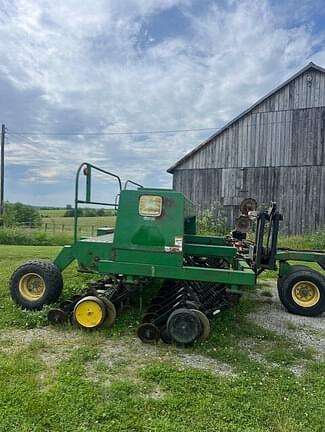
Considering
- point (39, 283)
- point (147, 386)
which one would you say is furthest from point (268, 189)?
point (147, 386)

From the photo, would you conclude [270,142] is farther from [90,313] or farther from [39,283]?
[90,313]

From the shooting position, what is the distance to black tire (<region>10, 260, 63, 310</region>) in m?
4.70

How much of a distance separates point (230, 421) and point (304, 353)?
1.71 metres

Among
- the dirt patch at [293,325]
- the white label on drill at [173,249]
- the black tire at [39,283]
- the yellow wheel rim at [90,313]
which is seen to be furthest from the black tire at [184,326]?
the black tire at [39,283]

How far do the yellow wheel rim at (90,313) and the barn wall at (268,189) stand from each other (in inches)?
477

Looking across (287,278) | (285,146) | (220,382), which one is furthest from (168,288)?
(285,146)

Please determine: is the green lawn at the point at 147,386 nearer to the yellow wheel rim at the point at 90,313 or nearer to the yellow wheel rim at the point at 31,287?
the yellow wheel rim at the point at 90,313

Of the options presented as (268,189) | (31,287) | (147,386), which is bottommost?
(147,386)

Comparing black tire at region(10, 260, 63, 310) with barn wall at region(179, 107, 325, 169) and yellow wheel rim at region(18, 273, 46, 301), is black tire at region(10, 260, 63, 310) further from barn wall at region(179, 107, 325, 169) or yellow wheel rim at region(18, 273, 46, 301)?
barn wall at region(179, 107, 325, 169)

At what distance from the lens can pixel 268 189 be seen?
48.8ft

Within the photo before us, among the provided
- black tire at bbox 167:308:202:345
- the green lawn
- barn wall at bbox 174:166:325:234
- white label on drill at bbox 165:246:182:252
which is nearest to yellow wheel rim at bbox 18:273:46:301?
the green lawn

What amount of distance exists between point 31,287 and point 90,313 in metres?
1.31

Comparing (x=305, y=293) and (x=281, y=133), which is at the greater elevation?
(x=281, y=133)

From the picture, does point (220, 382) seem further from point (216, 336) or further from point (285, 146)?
point (285, 146)
